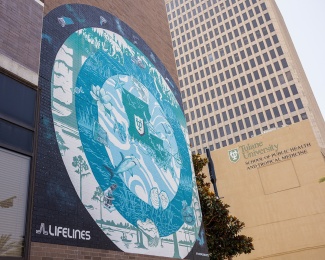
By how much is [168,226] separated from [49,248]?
511 centimetres

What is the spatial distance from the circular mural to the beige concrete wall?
77.4ft

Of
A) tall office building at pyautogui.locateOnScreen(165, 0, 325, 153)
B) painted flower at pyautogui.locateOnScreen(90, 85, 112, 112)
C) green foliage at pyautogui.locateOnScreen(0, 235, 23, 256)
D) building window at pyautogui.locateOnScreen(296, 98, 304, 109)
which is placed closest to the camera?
green foliage at pyautogui.locateOnScreen(0, 235, 23, 256)

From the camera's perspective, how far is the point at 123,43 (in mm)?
13711

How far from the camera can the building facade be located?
25.5ft

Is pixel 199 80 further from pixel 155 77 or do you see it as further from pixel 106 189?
pixel 106 189

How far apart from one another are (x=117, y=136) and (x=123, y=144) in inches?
13.8

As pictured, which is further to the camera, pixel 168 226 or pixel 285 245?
pixel 285 245

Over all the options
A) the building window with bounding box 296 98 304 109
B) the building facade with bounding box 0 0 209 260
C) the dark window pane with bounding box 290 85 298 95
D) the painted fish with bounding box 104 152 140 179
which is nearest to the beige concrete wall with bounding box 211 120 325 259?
the building facade with bounding box 0 0 209 260

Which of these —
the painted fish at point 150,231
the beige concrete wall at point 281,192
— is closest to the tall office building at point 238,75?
the beige concrete wall at point 281,192

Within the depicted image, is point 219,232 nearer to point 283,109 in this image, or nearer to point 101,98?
point 101,98

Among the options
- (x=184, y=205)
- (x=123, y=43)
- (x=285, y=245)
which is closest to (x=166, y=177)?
(x=184, y=205)

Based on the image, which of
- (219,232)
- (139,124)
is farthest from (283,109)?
(139,124)

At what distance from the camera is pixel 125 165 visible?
441 inches

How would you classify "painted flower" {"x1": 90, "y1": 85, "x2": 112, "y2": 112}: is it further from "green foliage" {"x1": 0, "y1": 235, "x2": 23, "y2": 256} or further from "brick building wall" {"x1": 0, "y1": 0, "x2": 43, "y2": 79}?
"green foliage" {"x1": 0, "y1": 235, "x2": 23, "y2": 256}
